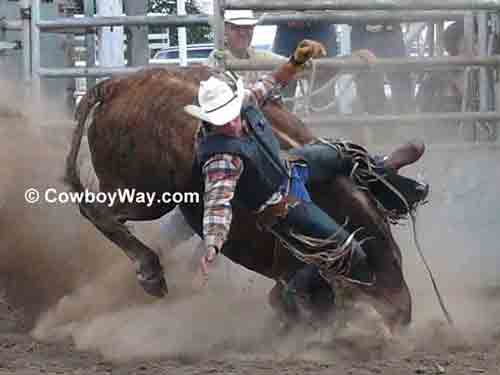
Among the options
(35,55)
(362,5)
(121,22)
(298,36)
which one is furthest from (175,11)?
(362,5)

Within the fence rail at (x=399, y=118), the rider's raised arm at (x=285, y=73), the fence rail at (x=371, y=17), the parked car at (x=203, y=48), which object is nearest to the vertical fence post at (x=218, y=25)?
the fence rail at (x=371, y=17)

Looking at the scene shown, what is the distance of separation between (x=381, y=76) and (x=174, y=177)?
6.49 ft

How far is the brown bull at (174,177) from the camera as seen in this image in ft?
15.6

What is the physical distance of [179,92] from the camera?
485 centimetres

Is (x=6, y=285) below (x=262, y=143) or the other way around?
below

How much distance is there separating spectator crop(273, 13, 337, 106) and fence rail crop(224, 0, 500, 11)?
24.1 inches

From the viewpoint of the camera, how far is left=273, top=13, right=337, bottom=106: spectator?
6645 mm

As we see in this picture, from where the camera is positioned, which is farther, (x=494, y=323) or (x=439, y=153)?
(x=439, y=153)

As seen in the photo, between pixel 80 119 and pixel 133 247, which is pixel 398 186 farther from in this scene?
pixel 80 119

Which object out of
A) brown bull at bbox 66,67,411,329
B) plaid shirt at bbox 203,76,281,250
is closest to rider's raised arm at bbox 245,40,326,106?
brown bull at bbox 66,67,411,329

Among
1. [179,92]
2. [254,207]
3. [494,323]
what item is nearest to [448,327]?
[494,323]

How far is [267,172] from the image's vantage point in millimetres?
4344

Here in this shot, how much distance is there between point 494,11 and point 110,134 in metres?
2.52

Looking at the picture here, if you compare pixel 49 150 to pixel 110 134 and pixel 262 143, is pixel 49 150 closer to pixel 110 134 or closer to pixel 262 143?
pixel 110 134
